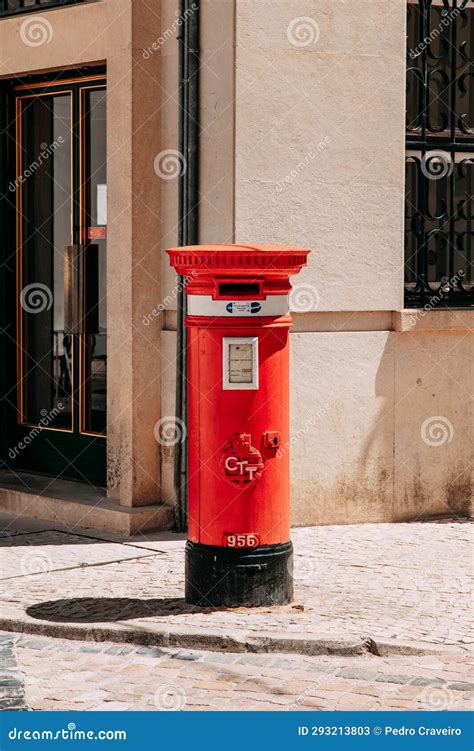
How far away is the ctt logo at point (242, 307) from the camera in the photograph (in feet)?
25.2

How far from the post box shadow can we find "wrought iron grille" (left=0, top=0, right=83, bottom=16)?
5.07 m

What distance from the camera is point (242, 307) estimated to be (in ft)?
25.2

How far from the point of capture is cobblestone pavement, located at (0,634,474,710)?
6.30 m

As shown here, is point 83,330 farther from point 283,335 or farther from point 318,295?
point 283,335

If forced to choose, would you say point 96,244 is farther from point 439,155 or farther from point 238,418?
point 238,418

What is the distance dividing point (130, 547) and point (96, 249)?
263 centimetres

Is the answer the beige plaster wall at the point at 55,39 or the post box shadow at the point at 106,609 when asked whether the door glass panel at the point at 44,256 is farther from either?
the post box shadow at the point at 106,609

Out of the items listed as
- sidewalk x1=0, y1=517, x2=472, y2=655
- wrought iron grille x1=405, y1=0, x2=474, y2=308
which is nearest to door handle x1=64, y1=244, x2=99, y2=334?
sidewalk x1=0, y1=517, x2=472, y2=655

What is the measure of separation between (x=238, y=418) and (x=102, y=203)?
375cm

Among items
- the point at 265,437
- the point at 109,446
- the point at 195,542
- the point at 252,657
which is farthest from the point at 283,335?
the point at 109,446

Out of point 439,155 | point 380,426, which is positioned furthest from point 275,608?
point 439,155

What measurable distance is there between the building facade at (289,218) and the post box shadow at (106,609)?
2.06m

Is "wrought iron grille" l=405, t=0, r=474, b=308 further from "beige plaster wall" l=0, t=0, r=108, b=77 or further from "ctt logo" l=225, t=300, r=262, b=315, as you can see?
"ctt logo" l=225, t=300, r=262, b=315

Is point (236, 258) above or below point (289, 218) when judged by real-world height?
below
